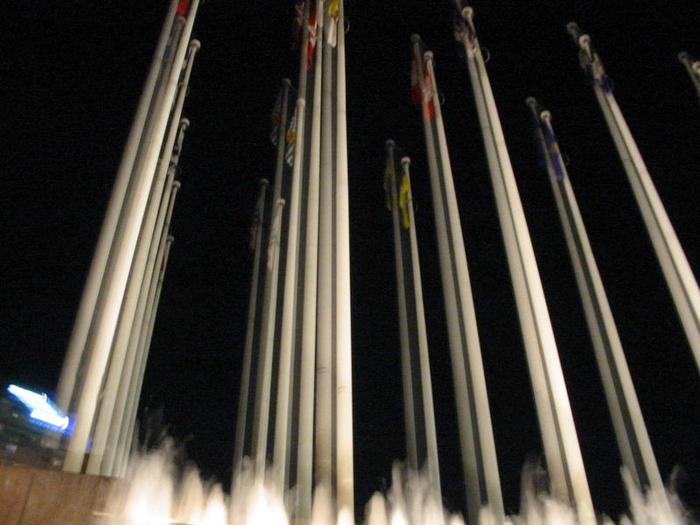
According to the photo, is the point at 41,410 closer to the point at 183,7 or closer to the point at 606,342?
the point at 183,7

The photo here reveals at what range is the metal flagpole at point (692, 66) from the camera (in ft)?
42.6

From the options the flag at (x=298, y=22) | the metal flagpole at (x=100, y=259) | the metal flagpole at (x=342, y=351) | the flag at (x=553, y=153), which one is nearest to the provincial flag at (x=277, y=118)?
the flag at (x=298, y=22)

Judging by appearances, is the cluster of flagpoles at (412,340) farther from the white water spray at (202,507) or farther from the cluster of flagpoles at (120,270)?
the cluster of flagpoles at (120,270)

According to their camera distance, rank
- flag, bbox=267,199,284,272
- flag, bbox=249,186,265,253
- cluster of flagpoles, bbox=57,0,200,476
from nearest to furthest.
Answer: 1. cluster of flagpoles, bbox=57,0,200,476
2. flag, bbox=267,199,284,272
3. flag, bbox=249,186,265,253

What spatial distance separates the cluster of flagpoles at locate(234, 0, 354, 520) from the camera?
25.3ft

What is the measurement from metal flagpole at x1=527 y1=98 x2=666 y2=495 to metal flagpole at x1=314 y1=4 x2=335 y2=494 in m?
5.81

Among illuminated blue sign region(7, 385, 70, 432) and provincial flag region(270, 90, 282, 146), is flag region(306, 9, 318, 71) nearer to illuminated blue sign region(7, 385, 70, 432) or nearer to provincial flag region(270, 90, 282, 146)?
provincial flag region(270, 90, 282, 146)

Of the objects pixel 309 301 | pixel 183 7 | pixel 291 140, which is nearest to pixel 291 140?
pixel 291 140

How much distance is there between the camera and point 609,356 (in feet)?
42.2

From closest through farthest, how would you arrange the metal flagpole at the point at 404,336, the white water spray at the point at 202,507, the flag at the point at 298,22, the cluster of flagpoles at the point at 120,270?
the white water spray at the point at 202,507 → the cluster of flagpoles at the point at 120,270 → the flag at the point at 298,22 → the metal flagpole at the point at 404,336

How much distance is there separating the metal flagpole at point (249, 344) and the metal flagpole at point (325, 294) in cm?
529

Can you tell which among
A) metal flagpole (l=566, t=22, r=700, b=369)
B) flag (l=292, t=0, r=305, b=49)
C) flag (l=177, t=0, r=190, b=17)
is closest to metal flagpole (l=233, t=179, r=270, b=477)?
flag (l=292, t=0, r=305, b=49)

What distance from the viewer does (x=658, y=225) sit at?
36.7 feet

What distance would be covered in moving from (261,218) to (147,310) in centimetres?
393
